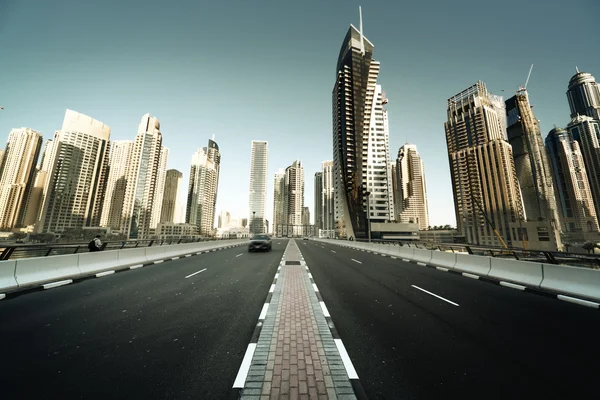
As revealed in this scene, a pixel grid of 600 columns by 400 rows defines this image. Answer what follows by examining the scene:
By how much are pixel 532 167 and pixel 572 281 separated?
6731 inches

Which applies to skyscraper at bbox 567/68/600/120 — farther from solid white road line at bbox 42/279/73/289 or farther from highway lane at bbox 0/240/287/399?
solid white road line at bbox 42/279/73/289

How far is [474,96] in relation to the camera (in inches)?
6476

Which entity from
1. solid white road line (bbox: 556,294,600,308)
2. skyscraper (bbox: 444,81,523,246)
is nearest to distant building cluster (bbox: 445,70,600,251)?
skyscraper (bbox: 444,81,523,246)

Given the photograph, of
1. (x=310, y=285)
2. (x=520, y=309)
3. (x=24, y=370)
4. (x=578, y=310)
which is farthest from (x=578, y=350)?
(x=24, y=370)

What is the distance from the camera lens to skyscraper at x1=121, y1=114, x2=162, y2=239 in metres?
127

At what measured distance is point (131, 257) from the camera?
558 inches

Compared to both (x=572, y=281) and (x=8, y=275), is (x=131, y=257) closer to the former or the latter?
(x=8, y=275)

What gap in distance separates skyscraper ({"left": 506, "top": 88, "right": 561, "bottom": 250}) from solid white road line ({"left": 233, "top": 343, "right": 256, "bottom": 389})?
135m

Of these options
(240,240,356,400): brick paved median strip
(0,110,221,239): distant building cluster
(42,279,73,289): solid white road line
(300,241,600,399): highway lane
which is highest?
(0,110,221,239): distant building cluster

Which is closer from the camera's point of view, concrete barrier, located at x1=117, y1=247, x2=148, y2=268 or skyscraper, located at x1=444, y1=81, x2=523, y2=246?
concrete barrier, located at x1=117, y1=247, x2=148, y2=268

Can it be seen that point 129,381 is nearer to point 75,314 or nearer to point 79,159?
point 75,314

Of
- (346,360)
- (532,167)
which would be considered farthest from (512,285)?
(532,167)

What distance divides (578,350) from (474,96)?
8572 inches

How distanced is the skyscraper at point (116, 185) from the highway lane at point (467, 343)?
19652 centimetres
